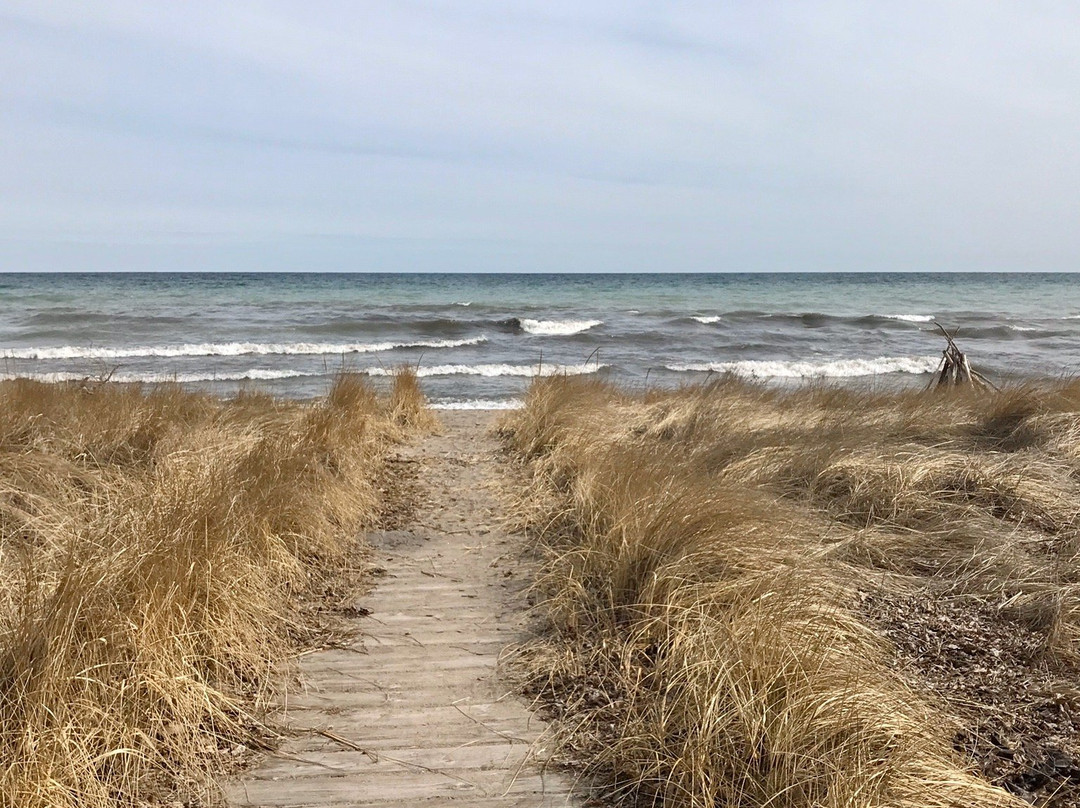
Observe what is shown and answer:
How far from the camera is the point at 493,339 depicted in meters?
23.3

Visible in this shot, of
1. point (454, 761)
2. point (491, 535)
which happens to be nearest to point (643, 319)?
point (491, 535)

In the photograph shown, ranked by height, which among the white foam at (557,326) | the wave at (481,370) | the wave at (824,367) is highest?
the white foam at (557,326)

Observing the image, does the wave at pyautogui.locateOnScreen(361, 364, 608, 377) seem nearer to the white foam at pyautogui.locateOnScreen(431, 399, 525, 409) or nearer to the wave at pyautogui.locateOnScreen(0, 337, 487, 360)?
the white foam at pyautogui.locateOnScreen(431, 399, 525, 409)

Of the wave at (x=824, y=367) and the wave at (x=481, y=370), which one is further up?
the wave at (x=481, y=370)

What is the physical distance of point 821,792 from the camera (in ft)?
7.80

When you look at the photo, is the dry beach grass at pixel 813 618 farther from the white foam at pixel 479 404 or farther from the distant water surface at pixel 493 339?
the distant water surface at pixel 493 339

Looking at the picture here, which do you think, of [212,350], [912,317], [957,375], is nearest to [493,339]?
[212,350]

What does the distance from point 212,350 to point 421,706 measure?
1878cm

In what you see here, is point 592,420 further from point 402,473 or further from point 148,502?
point 148,502

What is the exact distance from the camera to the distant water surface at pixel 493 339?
16.3 metres

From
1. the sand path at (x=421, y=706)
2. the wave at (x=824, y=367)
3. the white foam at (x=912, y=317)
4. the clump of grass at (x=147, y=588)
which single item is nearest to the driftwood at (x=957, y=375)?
the wave at (x=824, y=367)

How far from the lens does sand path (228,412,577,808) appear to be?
8.91ft

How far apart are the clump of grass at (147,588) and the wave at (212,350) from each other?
45.5ft

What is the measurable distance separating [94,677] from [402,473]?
446cm
